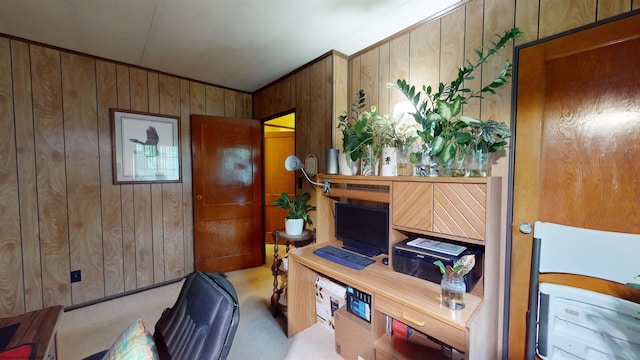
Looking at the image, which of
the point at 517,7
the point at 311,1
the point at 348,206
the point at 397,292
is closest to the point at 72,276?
the point at 348,206

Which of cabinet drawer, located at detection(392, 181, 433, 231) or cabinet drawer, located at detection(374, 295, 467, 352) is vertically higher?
cabinet drawer, located at detection(392, 181, 433, 231)

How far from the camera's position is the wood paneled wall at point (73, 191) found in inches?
82.7

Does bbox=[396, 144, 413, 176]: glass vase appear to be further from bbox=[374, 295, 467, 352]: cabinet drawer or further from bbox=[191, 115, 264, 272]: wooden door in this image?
bbox=[191, 115, 264, 272]: wooden door

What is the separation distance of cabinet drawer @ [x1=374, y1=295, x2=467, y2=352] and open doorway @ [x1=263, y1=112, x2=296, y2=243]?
313 cm

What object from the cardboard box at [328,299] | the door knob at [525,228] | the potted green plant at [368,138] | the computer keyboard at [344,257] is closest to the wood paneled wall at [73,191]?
the cardboard box at [328,299]

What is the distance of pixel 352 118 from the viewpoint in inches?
91.7

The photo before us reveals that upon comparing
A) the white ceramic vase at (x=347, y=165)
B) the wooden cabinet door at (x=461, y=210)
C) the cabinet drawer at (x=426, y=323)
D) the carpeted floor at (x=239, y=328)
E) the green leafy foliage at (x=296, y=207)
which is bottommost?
the carpeted floor at (x=239, y=328)

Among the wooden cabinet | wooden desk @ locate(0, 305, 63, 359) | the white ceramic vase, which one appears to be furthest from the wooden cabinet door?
wooden desk @ locate(0, 305, 63, 359)

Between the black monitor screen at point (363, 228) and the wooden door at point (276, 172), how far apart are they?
2.41 metres

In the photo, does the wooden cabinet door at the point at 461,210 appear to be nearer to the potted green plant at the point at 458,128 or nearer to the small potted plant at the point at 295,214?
the potted green plant at the point at 458,128

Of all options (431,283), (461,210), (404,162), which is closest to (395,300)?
(431,283)

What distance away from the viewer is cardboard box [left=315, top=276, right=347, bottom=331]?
1909 millimetres

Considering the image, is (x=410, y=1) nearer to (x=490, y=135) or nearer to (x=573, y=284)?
(x=490, y=135)

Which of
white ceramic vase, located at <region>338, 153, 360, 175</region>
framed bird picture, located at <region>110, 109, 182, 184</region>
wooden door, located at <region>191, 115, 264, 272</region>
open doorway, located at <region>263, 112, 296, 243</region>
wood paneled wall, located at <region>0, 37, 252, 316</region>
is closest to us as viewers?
white ceramic vase, located at <region>338, 153, 360, 175</region>
